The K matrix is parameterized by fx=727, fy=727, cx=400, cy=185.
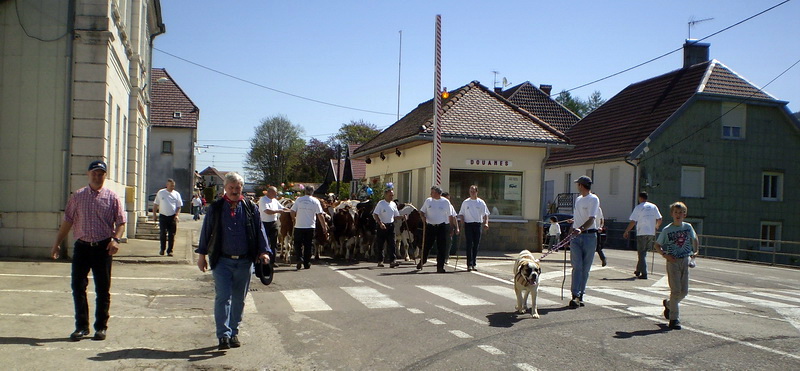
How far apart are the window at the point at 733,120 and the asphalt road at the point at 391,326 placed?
2297 cm

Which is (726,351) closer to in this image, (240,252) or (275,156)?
(240,252)

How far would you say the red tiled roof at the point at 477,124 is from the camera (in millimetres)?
20703

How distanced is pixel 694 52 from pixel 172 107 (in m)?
36.7

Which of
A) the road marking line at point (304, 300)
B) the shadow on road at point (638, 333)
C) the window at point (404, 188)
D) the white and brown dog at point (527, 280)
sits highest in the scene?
the window at point (404, 188)

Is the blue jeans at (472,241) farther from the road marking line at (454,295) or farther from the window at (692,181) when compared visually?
the window at (692,181)

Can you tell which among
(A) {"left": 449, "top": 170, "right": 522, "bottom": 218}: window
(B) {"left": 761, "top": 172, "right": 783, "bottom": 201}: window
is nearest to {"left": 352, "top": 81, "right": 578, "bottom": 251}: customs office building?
(A) {"left": 449, "top": 170, "right": 522, "bottom": 218}: window

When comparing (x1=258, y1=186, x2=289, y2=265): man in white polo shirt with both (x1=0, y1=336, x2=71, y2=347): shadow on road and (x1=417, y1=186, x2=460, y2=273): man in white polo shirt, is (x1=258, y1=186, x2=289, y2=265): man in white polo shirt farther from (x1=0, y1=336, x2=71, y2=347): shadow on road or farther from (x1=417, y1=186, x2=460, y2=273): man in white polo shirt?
(x1=0, y1=336, x2=71, y2=347): shadow on road

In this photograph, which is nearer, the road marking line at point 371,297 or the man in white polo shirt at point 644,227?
the road marking line at point 371,297

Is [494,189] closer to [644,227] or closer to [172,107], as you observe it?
[644,227]

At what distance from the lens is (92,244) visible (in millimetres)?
7539

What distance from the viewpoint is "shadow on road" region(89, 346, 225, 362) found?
682 centimetres

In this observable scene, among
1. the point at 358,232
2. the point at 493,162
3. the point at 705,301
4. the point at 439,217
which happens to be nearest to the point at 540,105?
the point at 493,162

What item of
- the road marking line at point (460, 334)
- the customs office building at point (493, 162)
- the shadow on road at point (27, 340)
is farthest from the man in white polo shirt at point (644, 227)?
the shadow on road at point (27, 340)

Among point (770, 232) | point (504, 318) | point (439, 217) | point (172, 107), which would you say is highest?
point (172, 107)
